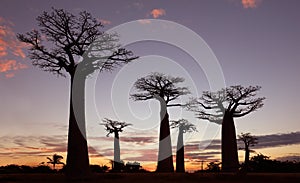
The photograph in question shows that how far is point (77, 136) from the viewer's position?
16.3 metres

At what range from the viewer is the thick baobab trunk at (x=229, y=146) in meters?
23.2

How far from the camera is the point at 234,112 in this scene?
77.7 feet

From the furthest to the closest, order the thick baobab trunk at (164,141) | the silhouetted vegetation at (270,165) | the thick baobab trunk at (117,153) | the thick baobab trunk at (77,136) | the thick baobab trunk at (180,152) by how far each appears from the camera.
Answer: the thick baobab trunk at (117,153) < the thick baobab trunk at (180,152) < the thick baobab trunk at (164,141) < the silhouetted vegetation at (270,165) < the thick baobab trunk at (77,136)

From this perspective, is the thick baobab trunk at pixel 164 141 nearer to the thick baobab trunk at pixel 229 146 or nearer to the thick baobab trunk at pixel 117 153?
the thick baobab trunk at pixel 229 146

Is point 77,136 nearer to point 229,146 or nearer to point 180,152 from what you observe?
point 229,146

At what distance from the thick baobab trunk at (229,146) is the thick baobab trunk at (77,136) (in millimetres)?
10432

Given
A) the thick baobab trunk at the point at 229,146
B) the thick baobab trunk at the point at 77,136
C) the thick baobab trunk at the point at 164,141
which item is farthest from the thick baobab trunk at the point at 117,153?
the thick baobab trunk at the point at 77,136

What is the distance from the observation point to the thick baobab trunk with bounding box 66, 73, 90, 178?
15945mm

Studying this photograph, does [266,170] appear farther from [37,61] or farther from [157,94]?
[37,61]

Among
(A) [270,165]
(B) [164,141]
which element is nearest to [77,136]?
(B) [164,141]

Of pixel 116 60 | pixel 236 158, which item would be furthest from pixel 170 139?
pixel 116 60

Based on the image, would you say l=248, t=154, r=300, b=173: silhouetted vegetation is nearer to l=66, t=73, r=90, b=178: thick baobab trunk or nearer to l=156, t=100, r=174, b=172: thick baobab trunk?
l=156, t=100, r=174, b=172: thick baobab trunk

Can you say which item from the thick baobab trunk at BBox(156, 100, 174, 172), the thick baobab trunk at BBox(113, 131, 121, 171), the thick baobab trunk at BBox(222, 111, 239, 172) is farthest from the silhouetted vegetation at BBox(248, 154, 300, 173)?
the thick baobab trunk at BBox(113, 131, 121, 171)

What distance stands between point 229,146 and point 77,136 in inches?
437
